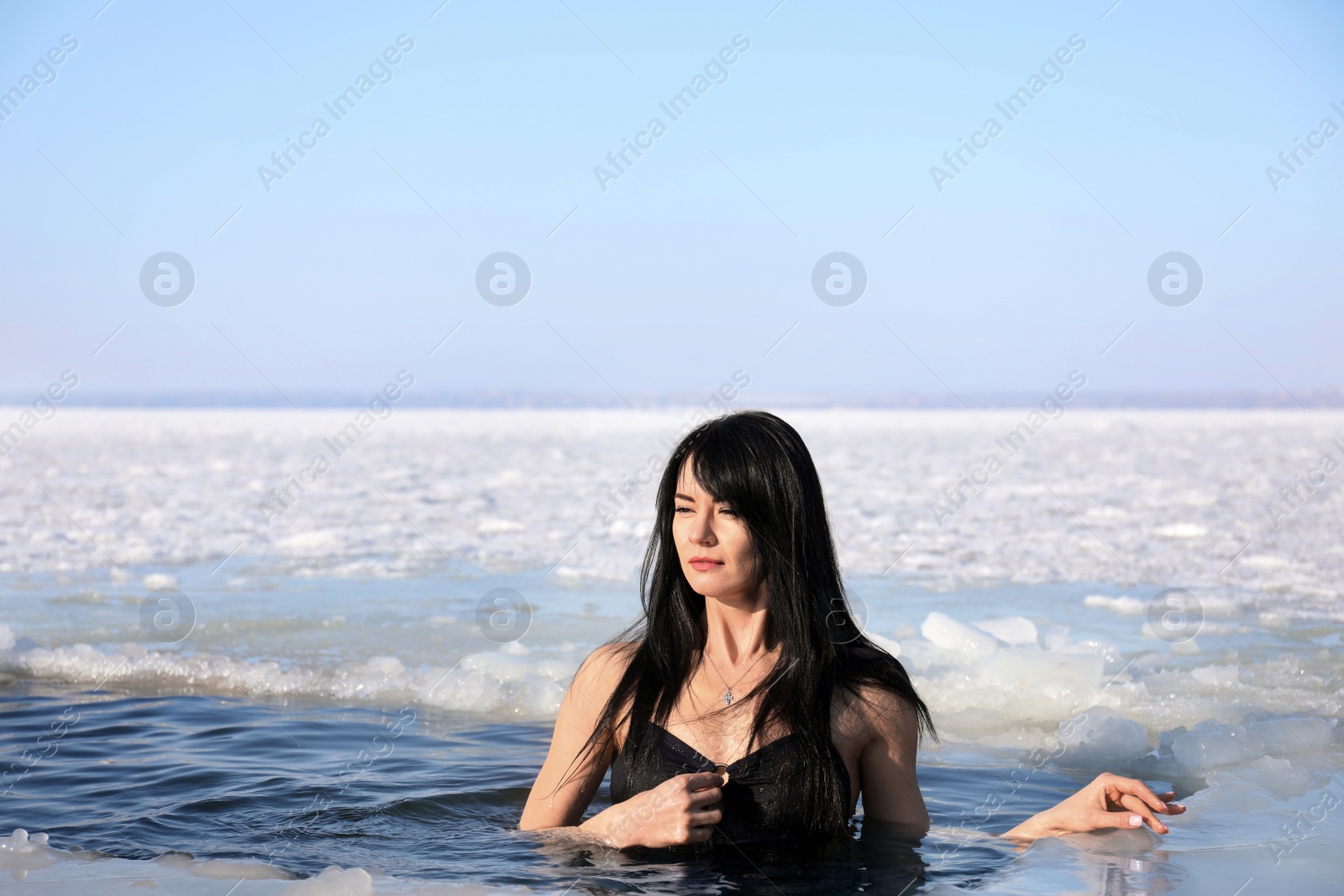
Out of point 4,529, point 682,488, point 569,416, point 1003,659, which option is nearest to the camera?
point 682,488

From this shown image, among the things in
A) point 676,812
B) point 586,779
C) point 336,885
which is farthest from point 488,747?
point 676,812

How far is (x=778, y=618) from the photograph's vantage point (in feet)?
11.5

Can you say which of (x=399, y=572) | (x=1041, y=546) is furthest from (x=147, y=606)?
(x=1041, y=546)

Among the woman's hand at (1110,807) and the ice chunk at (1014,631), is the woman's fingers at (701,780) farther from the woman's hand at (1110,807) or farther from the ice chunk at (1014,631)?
the ice chunk at (1014,631)

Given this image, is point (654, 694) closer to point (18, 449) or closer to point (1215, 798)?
point (1215, 798)

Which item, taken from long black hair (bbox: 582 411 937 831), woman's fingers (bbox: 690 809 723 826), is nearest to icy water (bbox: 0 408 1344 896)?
woman's fingers (bbox: 690 809 723 826)

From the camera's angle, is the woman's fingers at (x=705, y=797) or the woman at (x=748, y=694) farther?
the woman at (x=748, y=694)

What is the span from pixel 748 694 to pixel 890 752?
485 millimetres

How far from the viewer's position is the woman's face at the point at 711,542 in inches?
133

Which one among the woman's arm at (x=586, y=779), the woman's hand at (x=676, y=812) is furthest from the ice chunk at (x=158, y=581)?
the woman's hand at (x=676, y=812)

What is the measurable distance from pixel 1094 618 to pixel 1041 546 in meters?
3.60

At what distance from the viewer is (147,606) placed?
8.73m

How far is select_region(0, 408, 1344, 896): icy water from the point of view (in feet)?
12.0

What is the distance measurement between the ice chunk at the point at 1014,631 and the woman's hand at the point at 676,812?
14.4 feet
